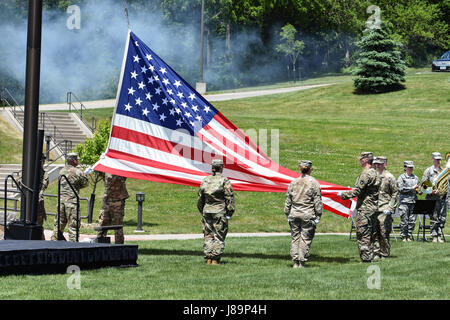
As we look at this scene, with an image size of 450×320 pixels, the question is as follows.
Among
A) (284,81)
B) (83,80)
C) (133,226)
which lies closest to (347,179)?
(133,226)

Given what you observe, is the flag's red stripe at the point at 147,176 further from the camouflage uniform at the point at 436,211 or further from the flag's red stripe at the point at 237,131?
the camouflage uniform at the point at 436,211

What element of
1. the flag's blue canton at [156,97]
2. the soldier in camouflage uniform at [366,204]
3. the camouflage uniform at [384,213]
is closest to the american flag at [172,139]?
the flag's blue canton at [156,97]

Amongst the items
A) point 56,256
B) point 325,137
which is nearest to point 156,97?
point 56,256

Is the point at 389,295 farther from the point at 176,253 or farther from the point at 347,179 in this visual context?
the point at 347,179

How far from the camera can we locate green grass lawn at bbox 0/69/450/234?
949 inches

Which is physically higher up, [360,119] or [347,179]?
[360,119]

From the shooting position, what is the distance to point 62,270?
12.3 metres

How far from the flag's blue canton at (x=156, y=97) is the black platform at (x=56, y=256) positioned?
9.57 ft

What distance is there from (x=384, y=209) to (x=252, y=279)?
471cm

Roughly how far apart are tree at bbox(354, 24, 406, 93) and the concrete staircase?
1728 centimetres

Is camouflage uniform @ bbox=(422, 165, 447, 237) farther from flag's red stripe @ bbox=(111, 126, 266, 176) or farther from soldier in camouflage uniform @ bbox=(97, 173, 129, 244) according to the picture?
soldier in camouflage uniform @ bbox=(97, 173, 129, 244)

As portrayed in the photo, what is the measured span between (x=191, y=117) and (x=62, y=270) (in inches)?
168

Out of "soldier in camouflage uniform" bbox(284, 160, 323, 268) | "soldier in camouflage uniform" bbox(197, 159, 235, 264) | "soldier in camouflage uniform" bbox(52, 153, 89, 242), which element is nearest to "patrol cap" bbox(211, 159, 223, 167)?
"soldier in camouflage uniform" bbox(197, 159, 235, 264)

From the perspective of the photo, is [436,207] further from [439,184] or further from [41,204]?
[41,204]
